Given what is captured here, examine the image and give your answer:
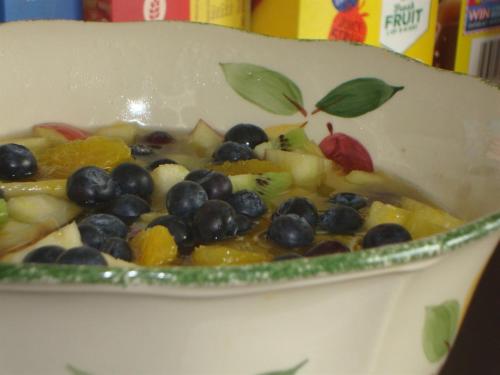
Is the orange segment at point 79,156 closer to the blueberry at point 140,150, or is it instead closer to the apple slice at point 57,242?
the blueberry at point 140,150

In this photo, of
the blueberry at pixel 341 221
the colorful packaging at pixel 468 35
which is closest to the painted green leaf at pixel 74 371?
the blueberry at pixel 341 221

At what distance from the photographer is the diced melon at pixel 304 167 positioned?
33.1 inches

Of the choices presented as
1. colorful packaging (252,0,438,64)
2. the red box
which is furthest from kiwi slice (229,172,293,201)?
colorful packaging (252,0,438,64)

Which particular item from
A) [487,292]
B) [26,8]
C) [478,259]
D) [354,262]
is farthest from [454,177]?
[26,8]

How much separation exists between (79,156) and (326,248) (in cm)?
32

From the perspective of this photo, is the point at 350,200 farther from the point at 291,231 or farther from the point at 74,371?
the point at 74,371

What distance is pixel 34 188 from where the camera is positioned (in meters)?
0.78

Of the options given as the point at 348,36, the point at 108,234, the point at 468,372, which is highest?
the point at 348,36

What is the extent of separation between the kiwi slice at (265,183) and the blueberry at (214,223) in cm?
9

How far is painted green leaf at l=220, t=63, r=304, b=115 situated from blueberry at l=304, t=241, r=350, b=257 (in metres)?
0.32

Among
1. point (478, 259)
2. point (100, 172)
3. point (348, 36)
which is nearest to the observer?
point (478, 259)

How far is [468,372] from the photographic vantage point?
0.69 meters

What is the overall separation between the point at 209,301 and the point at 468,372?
0.37 metres

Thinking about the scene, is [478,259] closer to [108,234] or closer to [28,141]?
[108,234]
